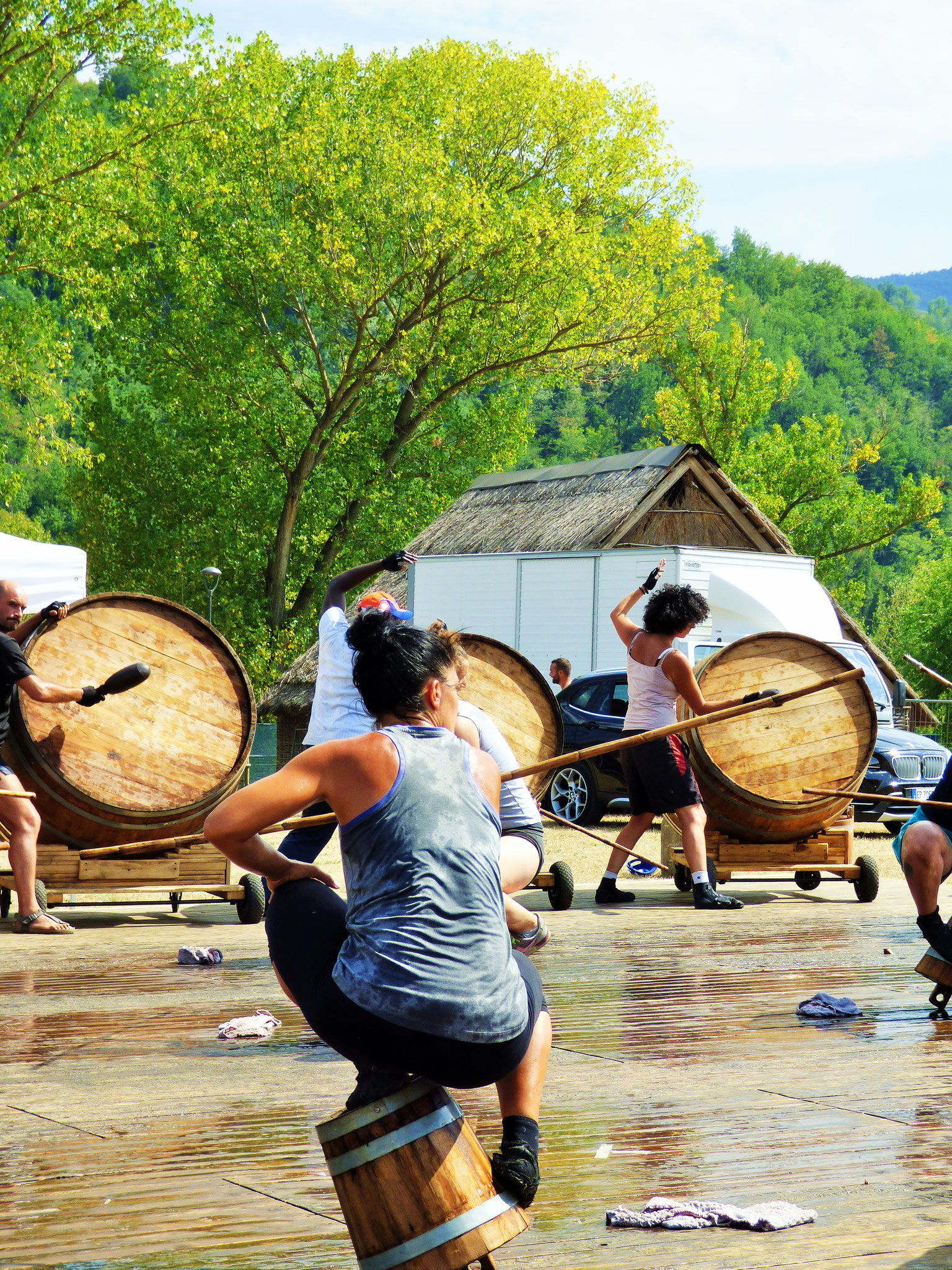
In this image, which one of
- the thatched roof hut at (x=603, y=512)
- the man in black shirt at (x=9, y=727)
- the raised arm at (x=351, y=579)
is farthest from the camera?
the thatched roof hut at (x=603, y=512)

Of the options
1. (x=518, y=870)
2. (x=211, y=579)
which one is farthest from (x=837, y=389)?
(x=518, y=870)

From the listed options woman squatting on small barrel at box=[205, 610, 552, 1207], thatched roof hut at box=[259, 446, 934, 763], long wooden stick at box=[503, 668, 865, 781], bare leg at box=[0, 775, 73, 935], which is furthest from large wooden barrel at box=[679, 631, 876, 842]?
thatched roof hut at box=[259, 446, 934, 763]

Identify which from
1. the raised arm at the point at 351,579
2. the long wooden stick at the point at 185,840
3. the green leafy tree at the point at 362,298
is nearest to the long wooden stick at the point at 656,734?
the long wooden stick at the point at 185,840

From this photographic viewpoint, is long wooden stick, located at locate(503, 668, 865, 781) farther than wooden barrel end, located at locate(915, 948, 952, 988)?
No

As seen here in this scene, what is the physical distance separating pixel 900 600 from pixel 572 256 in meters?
38.8

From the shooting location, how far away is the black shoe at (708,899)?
397 inches

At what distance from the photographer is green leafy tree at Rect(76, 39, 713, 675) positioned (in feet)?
101

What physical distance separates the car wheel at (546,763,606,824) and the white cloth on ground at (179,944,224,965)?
33.6 ft

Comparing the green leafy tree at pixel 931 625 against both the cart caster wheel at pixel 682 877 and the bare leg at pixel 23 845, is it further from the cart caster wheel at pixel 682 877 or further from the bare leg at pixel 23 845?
the bare leg at pixel 23 845

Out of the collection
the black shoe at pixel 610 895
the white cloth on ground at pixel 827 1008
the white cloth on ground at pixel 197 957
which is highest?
the white cloth on ground at pixel 827 1008

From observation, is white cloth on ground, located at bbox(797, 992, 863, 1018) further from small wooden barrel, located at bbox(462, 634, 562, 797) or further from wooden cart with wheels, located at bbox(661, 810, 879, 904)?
small wooden barrel, located at bbox(462, 634, 562, 797)

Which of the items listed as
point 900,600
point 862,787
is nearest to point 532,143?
point 862,787

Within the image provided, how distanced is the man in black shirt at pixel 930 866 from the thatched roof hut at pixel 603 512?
18.7 metres

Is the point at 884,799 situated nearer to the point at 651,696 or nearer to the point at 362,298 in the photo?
the point at 651,696
